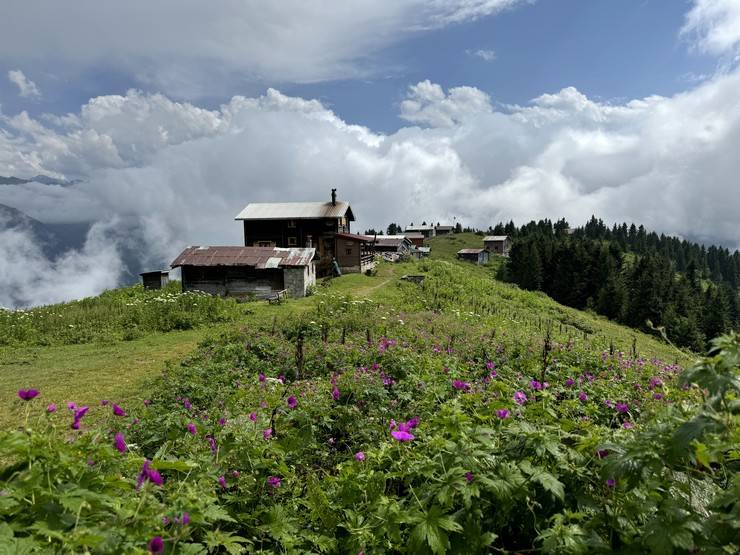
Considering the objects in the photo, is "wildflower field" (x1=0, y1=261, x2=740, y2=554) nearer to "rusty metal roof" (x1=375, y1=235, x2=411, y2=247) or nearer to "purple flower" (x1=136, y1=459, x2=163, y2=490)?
"purple flower" (x1=136, y1=459, x2=163, y2=490)

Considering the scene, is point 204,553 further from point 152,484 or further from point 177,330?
point 177,330

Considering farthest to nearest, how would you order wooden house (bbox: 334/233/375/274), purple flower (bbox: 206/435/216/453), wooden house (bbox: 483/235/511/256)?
wooden house (bbox: 483/235/511/256) → wooden house (bbox: 334/233/375/274) → purple flower (bbox: 206/435/216/453)

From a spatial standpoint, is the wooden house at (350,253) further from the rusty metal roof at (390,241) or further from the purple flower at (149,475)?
the rusty metal roof at (390,241)

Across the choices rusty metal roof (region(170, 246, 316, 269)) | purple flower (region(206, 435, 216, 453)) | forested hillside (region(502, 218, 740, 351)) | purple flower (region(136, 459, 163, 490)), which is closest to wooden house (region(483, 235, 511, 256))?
forested hillside (region(502, 218, 740, 351))

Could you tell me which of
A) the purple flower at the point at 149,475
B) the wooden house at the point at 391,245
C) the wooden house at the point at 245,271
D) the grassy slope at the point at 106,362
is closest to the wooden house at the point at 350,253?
the wooden house at the point at 245,271

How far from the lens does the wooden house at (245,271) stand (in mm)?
28266

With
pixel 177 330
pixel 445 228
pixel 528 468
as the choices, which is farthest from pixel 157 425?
pixel 445 228

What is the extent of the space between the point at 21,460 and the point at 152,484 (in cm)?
68

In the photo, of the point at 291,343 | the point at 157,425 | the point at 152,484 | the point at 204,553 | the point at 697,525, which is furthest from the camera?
the point at 291,343

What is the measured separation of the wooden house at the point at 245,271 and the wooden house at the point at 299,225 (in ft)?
31.9

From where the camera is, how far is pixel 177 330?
19.8m

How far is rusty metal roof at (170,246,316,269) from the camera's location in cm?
2833

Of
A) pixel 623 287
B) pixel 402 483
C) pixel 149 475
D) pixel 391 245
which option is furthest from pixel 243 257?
pixel 623 287

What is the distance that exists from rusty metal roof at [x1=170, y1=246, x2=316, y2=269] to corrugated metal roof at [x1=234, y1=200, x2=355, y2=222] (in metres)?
10.4
